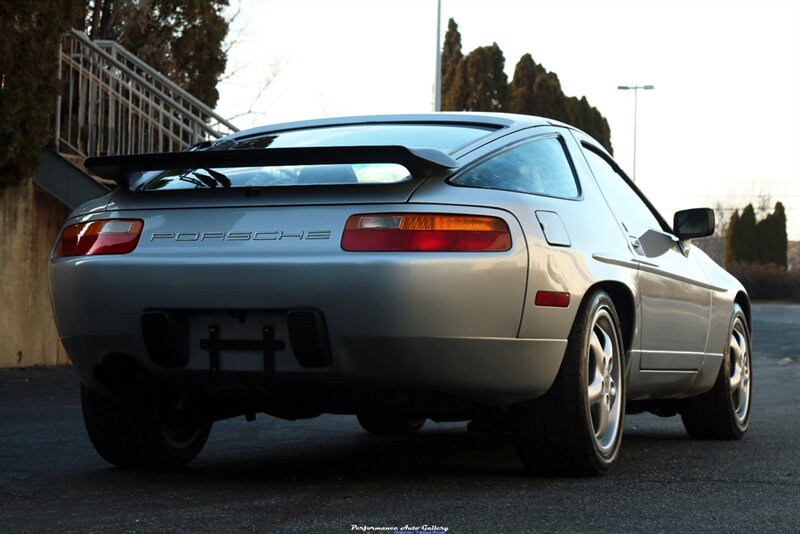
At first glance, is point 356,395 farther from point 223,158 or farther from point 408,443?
point 408,443

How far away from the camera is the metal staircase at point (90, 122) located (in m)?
12.2

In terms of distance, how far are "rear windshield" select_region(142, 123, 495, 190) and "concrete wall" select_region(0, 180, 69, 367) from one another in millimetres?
7147

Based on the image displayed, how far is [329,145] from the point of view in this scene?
16.7ft

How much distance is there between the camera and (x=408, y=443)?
6.66 metres

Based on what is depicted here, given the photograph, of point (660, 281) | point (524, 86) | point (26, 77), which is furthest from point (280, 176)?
point (524, 86)

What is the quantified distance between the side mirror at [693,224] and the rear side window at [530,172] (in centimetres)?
120

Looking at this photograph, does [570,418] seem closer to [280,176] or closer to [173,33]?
[280,176]

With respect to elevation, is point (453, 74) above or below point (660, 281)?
above

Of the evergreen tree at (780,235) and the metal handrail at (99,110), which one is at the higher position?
the metal handrail at (99,110)

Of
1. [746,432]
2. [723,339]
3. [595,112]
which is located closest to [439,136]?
[723,339]

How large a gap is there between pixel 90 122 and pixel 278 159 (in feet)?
29.2

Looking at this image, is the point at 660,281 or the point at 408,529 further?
the point at 660,281

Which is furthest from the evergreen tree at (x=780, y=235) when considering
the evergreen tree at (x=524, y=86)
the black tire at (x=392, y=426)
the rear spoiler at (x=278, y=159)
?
the rear spoiler at (x=278, y=159)

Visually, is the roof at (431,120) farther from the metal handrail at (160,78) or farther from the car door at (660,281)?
the metal handrail at (160,78)
